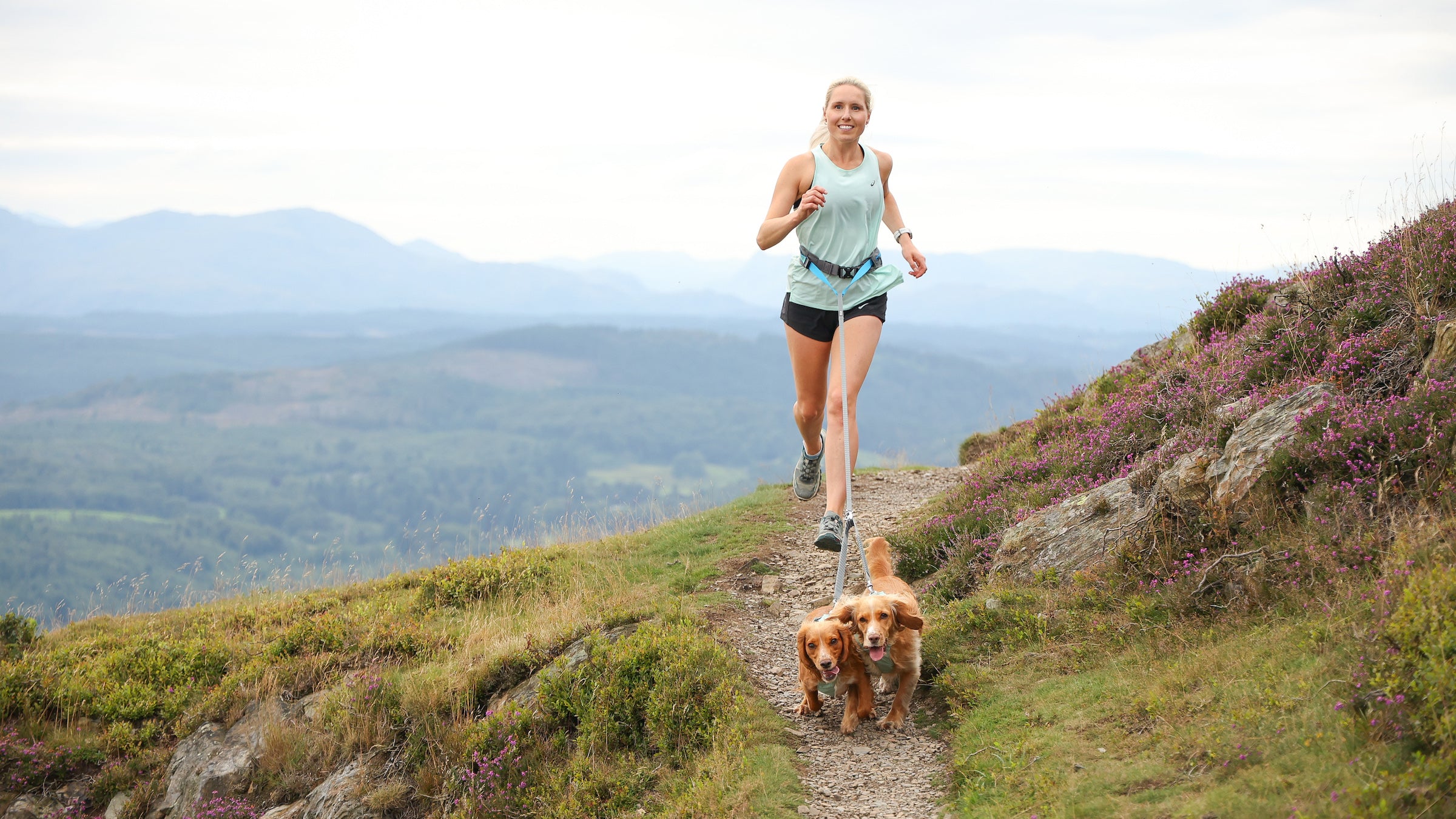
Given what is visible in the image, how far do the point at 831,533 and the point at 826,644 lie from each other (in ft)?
4.00

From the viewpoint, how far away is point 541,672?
6531mm

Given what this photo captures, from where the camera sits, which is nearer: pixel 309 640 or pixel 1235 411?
pixel 1235 411

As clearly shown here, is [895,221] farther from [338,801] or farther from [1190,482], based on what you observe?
[338,801]

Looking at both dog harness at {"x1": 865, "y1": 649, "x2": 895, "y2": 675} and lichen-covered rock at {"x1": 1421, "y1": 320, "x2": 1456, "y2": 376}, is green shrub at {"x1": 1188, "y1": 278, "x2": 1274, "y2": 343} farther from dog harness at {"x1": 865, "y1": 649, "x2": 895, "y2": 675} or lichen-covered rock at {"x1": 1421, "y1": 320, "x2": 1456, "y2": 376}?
dog harness at {"x1": 865, "y1": 649, "x2": 895, "y2": 675}

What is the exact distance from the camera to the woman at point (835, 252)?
19.8 feet

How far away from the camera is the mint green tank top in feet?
19.9

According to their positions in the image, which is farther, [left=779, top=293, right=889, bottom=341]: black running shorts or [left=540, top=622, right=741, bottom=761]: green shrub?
[left=779, top=293, right=889, bottom=341]: black running shorts

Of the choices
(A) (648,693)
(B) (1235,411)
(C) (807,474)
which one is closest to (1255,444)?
(B) (1235,411)

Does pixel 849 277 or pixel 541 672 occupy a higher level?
pixel 849 277

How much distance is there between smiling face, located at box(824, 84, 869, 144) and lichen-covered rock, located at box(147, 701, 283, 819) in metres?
6.22

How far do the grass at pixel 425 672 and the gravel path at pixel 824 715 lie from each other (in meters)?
0.20

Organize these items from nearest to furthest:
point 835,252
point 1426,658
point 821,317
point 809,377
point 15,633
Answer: point 1426,658, point 835,252, point 821,317, point 809,377, point 15,633

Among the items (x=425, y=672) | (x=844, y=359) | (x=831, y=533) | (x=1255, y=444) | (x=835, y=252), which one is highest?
(x=835, y=252)

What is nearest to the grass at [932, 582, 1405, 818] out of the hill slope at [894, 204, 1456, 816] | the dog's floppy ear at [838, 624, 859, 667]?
the hill slope at [894, 204, 1456, 816]
